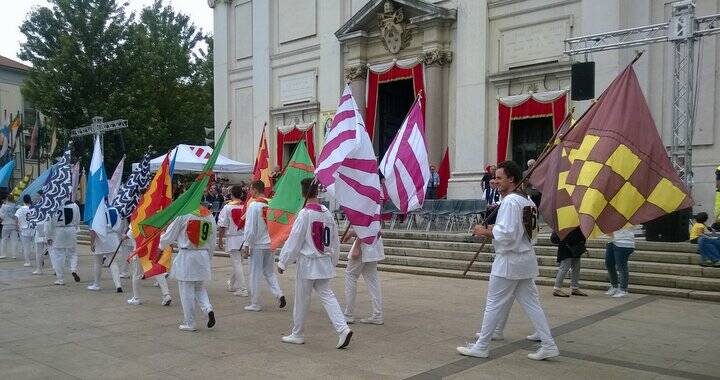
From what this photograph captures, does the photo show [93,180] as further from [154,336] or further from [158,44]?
[158,44]

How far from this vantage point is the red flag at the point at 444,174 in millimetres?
20297

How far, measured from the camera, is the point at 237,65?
94.7 feet

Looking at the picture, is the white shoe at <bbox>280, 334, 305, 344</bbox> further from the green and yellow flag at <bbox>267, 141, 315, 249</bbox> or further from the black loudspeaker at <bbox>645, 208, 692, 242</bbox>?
the black loudspeaker at <bbox>645, 208, 692, 242</bbox>

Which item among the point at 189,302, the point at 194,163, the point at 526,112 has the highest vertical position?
the point at 526,112

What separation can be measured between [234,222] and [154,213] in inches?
76.5

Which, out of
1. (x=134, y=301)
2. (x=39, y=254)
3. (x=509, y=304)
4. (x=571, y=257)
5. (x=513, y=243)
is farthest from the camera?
(x=39, y=254)

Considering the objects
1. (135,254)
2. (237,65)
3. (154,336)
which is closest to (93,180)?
(135,254)

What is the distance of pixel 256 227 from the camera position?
934 centimetres

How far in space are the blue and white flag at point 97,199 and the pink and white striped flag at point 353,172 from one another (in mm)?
5469

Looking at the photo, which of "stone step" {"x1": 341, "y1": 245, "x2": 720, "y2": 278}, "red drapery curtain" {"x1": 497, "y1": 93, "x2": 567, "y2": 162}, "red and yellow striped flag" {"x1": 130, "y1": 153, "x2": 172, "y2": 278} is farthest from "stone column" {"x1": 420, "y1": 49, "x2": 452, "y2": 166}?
"red and yellow striped flag" {"x1": 130, "y1": 153, "x2": 172, "y2": 278}

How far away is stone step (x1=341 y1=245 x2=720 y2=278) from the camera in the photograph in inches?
424

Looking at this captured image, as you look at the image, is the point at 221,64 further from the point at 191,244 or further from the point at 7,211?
the point at 191,244

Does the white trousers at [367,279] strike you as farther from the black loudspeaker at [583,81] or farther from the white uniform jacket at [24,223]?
the white uniform jacket at [24,223]

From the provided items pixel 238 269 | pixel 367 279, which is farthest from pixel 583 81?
pixel 238 269
